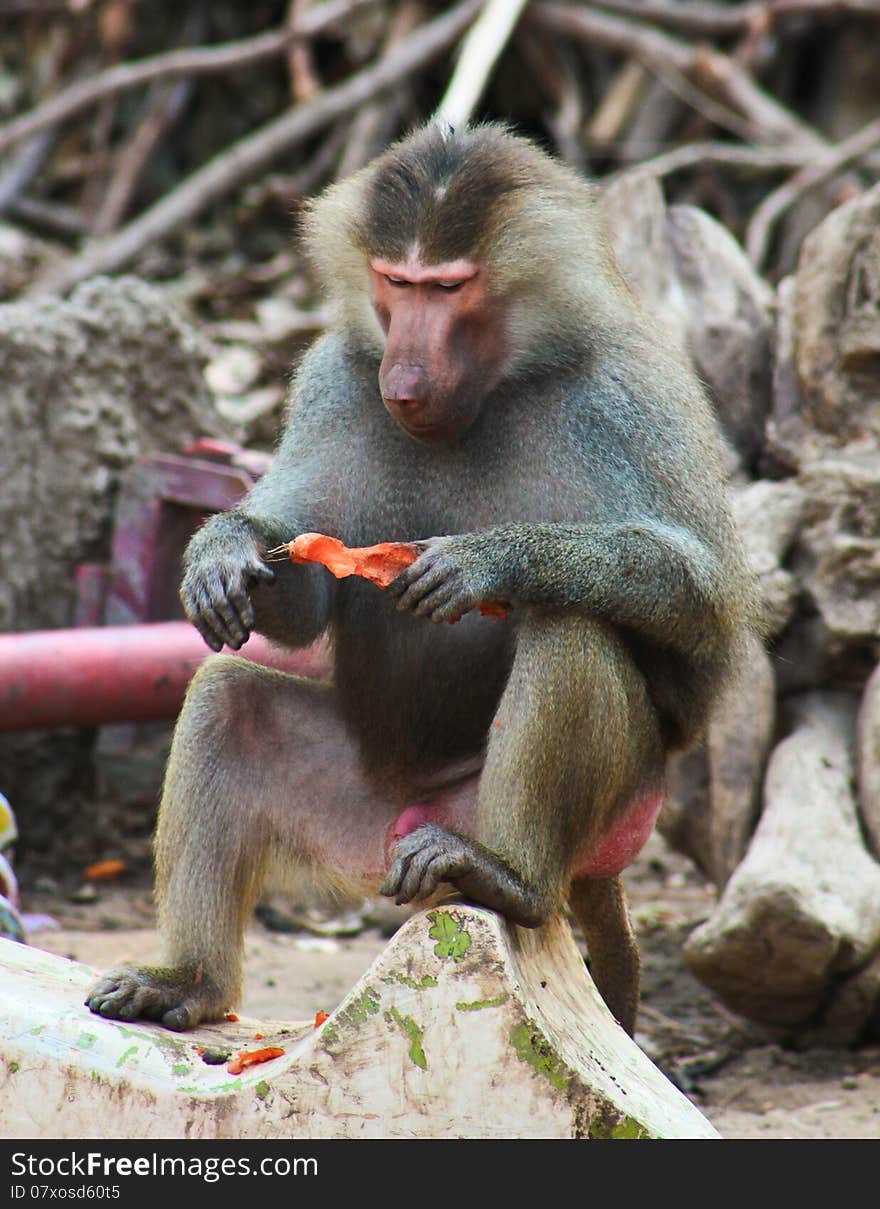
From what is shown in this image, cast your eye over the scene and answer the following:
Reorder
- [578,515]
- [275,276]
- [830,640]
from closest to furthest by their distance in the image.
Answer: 1. [578,515]
2. [830,640]
3. [275,276]

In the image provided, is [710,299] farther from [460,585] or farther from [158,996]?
[158,996]

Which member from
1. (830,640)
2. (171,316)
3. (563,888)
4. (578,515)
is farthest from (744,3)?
(563,888)

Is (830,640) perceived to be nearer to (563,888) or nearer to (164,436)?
(563,888)

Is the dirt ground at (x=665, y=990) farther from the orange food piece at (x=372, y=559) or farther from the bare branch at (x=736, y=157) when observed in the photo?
the bare branch at (x=736, y=157)

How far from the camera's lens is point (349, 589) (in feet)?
11.1

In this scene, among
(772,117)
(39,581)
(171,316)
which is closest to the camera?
(39,581)

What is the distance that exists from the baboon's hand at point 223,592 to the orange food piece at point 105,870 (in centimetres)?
232

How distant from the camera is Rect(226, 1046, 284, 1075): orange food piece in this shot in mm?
2836

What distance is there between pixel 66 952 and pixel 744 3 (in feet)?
20.2

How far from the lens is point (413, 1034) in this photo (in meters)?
2.61

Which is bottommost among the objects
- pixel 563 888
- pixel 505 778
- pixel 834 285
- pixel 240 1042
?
pixel 240 1042

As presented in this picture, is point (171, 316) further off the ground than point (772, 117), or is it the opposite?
point (772, 117)

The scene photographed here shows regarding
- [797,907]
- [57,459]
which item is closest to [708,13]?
[57,459]

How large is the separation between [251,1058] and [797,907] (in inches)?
61.6
